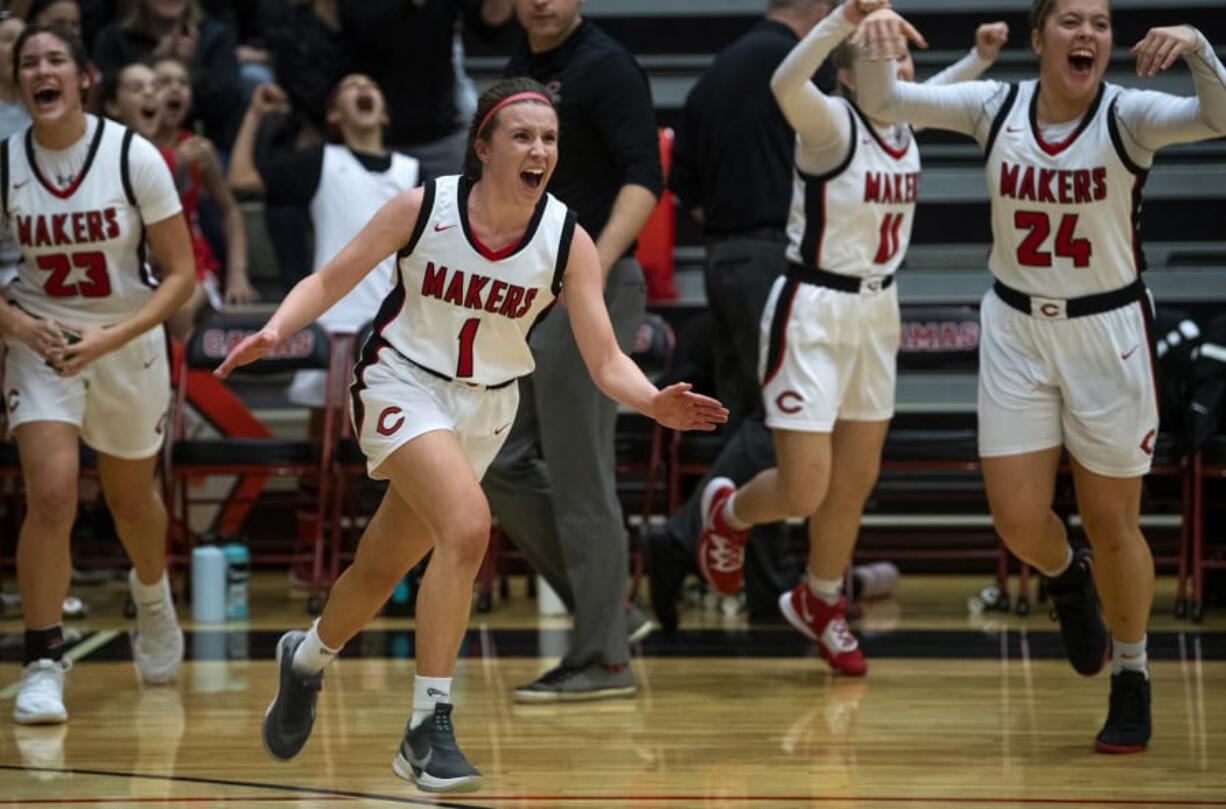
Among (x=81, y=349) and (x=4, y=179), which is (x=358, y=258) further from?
(x=4, y=179)

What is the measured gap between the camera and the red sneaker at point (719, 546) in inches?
261

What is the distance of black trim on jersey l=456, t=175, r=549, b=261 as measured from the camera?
4492 millimetres

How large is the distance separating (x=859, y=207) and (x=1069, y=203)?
1134 millimetres

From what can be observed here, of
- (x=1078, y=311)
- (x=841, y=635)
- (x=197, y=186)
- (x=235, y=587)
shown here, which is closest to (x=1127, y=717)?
(x=1078, y=311)

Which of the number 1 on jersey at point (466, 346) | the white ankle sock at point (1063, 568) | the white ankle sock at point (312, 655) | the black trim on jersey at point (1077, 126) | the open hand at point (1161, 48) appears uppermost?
the open hand at point (1161, 48)

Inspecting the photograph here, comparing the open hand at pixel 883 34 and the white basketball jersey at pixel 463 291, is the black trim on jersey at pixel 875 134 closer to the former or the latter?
the open hand at pixel 883 34

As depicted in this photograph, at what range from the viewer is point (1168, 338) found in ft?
25.3

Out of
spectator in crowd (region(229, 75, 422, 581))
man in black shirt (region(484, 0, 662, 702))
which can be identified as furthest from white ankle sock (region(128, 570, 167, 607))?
spectator in crowd (region(229, 75, 422, 581))

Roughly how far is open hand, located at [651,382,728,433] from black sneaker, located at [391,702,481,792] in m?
0.86

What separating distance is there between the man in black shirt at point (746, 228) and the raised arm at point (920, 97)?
6.00ft

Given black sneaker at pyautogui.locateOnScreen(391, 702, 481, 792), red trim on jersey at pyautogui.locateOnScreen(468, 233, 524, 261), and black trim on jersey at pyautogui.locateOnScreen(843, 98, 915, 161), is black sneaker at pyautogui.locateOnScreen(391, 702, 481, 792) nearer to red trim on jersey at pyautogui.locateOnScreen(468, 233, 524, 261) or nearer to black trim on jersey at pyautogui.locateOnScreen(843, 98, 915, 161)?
red trim on jersey at pyautogui.locateOnScreen(468, 233, 524, 261)

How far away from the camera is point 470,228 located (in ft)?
14.8

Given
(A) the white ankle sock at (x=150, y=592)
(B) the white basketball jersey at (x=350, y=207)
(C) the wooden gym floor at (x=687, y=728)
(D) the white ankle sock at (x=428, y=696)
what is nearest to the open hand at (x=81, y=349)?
(A) the white ankle sock at (x=150, y=592)

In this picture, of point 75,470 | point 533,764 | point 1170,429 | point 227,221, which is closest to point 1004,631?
point 1170,429
